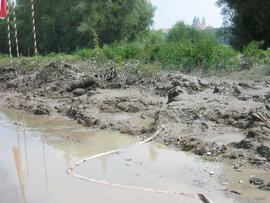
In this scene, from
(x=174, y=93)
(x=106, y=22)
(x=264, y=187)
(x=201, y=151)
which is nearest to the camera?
(x=264, y=187)

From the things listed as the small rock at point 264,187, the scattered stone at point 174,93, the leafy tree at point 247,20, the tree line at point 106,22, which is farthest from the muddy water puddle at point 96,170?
the tree line at point 106,22

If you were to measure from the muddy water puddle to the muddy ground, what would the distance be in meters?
0.41

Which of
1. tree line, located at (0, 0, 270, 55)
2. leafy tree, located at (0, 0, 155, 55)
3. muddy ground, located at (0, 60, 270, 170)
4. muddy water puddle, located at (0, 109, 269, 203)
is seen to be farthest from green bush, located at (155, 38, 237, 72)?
leafy tree, located at (0, 0, 155, 55)

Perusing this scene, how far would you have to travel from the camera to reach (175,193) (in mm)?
3812

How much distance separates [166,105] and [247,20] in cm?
969

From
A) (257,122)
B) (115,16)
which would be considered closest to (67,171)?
(257,122)

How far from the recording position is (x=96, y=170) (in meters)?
4.61

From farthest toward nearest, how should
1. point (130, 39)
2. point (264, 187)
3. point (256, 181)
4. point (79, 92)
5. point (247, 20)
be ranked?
point (130, 39) → point (247, 20) → point (79, 92) → point (256, 181) → point (264, 187)

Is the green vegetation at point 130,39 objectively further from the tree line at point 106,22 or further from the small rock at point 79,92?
the small rock at point 79,92

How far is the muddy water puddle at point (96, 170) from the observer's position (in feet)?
12.6

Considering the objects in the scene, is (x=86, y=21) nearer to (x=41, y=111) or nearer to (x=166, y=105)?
(x=41, y=111)

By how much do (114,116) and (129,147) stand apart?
1.79 metres

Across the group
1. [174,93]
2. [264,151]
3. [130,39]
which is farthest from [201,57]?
[130,39]

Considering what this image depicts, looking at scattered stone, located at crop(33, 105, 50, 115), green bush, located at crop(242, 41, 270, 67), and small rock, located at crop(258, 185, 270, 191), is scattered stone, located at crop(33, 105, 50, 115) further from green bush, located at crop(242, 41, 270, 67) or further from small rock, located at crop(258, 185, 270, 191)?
small rock, located at crop(258, 185, 270, 191)
